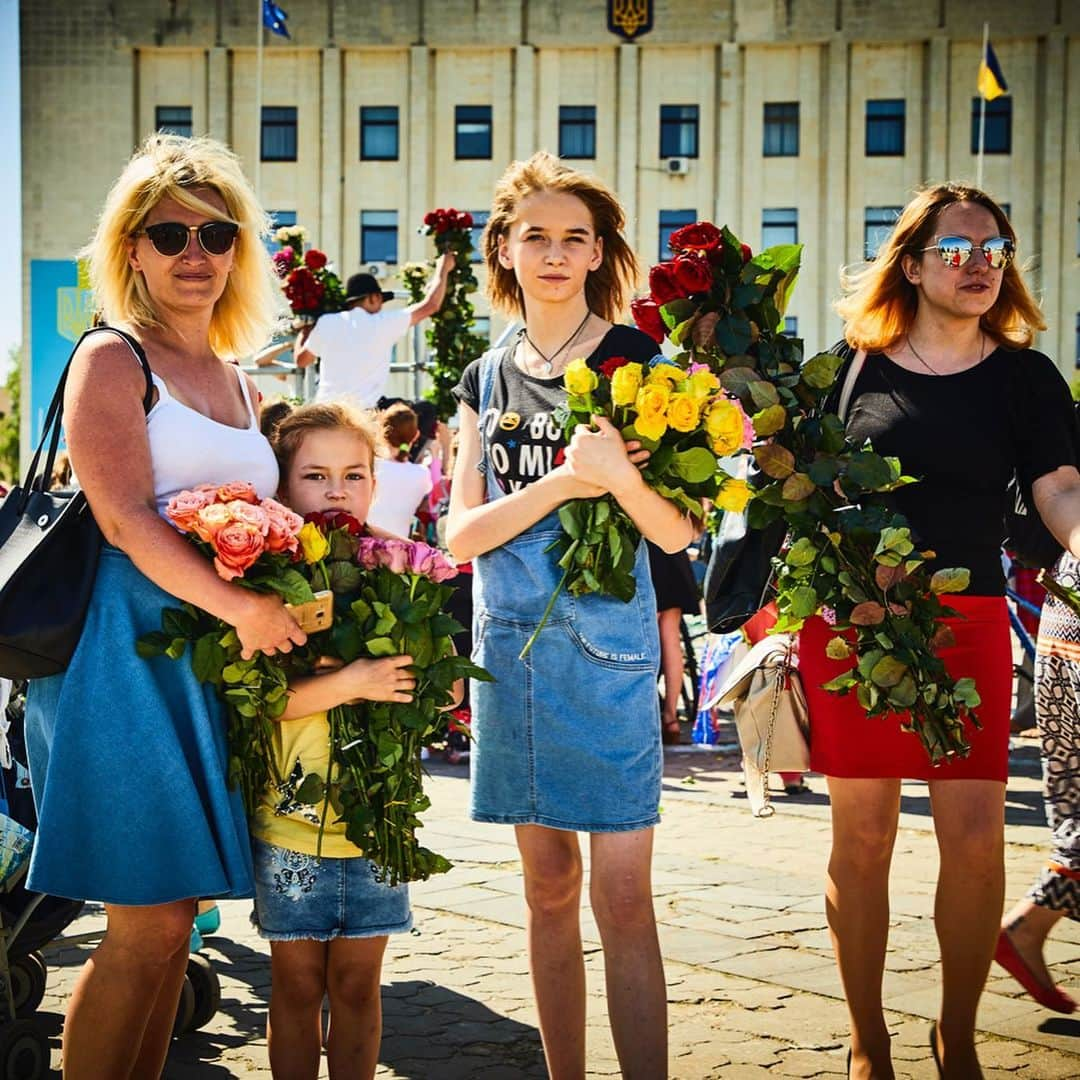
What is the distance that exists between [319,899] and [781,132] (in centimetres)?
4640

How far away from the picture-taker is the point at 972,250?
4.52 meters

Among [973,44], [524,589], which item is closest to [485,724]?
[524,589]

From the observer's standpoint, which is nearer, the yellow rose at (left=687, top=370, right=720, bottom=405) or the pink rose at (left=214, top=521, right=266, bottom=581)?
the pink rose at (left=214, top=521, right=266, bottom=581)

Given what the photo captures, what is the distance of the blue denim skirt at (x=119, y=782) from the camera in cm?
364

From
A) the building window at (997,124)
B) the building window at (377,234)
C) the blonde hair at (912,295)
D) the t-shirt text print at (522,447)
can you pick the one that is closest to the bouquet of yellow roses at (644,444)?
the t-shirt text print at (522,447)

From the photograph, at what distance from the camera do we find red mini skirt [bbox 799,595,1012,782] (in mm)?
4332

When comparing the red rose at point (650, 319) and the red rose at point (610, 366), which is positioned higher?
the red rose at point (650, 319)

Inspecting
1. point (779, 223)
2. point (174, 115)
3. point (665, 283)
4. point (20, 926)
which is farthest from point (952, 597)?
point (174, 115)

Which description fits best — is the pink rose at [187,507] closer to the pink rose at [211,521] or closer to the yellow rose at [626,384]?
the pink rose at [211,521]

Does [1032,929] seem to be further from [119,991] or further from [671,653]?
[671,653]

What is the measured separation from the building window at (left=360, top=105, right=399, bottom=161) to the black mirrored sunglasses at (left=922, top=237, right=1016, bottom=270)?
148ft

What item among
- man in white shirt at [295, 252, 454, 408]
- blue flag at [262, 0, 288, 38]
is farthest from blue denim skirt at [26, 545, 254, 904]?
blue flag at [262, 0, 288, 38]

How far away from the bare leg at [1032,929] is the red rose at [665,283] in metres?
2.49

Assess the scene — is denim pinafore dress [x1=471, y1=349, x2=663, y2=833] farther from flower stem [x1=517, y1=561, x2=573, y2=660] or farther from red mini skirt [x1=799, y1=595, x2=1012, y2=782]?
red mini skirt [x1=799, y1=595, x2=1012, y2=782]
